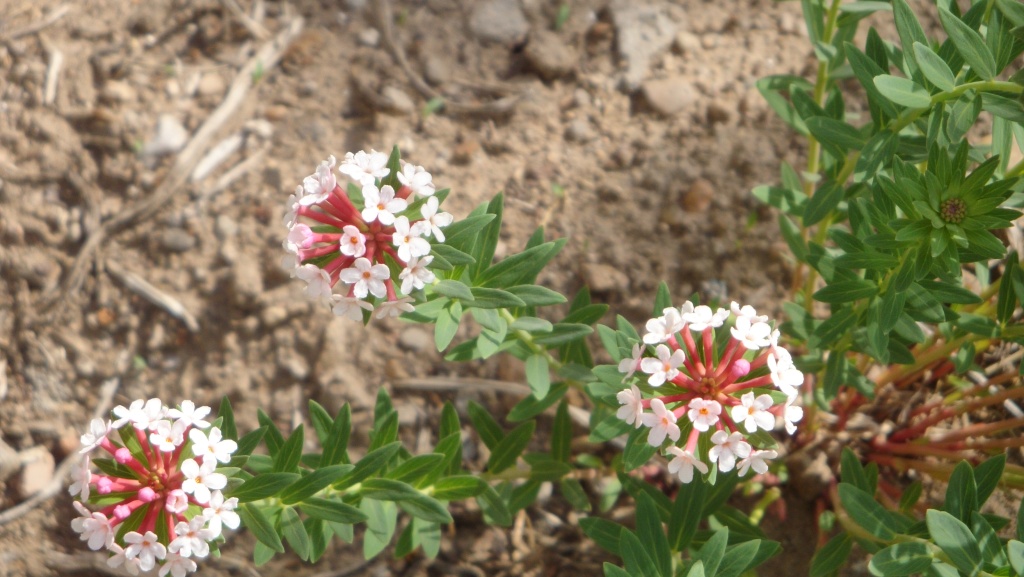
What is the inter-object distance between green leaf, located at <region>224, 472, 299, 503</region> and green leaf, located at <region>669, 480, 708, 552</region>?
5.09 ft

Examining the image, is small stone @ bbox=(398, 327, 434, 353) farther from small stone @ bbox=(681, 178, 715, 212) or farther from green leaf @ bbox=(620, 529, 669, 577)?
green leaf @ bbox=(620, 529, 669, 577)

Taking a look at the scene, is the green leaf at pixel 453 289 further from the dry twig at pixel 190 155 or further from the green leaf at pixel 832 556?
the dry twig at pixel 190 155

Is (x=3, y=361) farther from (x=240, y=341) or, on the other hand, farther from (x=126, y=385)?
(x=240, y=341)

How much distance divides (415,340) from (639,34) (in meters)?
2.33

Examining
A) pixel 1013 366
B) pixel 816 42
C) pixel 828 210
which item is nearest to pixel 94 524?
pixel 828 210

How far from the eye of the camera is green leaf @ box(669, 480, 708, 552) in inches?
139

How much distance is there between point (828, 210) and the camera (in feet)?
12.1

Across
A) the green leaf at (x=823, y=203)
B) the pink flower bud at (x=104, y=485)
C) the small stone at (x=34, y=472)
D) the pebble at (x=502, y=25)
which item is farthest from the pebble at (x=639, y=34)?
the small stone at (x=34, y=472)

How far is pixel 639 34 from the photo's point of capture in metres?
5.32

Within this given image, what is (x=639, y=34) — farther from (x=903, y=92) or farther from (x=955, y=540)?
(x=955, y=540)

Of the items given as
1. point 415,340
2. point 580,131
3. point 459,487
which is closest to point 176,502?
point 459,487

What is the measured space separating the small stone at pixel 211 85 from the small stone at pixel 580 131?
2191 millimetres

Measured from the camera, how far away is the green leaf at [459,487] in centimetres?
370

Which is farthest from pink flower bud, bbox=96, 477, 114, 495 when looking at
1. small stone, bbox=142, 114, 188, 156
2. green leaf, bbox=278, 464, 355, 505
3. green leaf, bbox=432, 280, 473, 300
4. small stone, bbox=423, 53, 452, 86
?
small stone, bbox=423, 53, 452, 86
